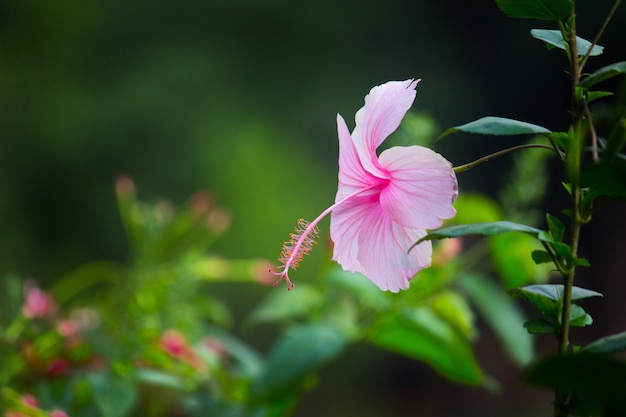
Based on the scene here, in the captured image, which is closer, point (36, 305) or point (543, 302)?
point (543, 302)

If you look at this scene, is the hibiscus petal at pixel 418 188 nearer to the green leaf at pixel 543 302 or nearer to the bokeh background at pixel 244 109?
the green leaf at pixel 543 302

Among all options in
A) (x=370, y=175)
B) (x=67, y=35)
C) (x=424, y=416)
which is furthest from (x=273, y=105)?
(x=370, y=175)

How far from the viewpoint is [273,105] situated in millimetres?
1791

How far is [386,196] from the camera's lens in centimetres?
27

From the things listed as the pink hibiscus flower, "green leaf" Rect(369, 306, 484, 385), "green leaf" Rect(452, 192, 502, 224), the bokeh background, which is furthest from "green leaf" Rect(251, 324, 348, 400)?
the bokeh background

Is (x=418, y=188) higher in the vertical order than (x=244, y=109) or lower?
lower

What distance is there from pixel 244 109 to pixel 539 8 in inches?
61.1

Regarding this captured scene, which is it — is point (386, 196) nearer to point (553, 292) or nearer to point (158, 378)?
point (553, 292)

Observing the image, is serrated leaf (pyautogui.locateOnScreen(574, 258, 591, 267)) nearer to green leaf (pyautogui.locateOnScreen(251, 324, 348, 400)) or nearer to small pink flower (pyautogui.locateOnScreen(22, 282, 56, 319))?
green leaf (pyautogui.locateOnScreen(251, 324, 348, 400))

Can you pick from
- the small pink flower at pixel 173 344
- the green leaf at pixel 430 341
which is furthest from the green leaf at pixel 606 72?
the small pink flower at pixel 173 344

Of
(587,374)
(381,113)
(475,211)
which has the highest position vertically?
(475,211)

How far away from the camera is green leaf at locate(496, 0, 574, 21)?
0.82ft

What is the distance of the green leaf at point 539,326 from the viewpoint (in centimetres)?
26

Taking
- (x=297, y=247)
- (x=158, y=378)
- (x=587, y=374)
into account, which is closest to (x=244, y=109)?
(x=158, y=378)
